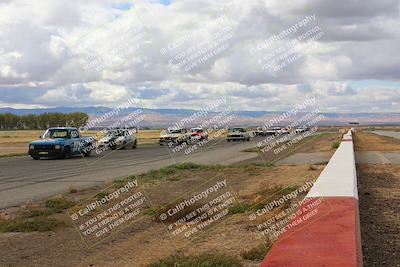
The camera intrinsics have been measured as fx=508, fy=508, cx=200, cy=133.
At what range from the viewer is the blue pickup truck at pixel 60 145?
87.7 feet

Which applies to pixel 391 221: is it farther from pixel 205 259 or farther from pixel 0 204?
pixel 0 204

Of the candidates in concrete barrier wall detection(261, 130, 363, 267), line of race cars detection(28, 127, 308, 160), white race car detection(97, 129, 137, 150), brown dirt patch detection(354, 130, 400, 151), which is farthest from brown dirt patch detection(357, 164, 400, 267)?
white race car detection(97, 129, 137, 150)

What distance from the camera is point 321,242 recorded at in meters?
3.79

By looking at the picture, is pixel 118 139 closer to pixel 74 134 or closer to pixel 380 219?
pixel 74 134

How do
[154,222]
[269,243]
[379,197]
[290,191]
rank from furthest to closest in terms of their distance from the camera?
[290,191] < [379,197] < [154,222] < [269,243]

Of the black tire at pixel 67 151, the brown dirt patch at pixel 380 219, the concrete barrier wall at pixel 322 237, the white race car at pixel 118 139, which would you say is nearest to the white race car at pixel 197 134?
the white race car at pixel 118 139

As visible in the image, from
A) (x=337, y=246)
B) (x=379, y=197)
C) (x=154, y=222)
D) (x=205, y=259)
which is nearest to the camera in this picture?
(x=337, y=246)

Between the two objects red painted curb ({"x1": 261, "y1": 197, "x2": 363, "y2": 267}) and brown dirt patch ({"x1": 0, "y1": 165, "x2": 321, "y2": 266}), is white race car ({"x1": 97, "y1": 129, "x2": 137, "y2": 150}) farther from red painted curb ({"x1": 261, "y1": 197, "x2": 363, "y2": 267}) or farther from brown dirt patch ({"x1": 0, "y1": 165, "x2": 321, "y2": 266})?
red painted curb ({"x1": 261, "y1": 197, "x2": 363, "y2": 267})

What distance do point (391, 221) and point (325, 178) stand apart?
1.22 m

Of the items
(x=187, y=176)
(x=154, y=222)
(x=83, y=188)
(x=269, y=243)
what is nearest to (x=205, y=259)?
(x=269, y=243)

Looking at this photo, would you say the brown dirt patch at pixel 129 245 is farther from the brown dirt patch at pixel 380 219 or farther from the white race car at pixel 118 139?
the white race car at pixel 118 139

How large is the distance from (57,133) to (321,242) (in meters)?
25.6

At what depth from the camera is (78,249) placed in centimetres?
678

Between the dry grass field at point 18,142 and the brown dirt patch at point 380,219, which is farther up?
the dry grass field at point 18,142
